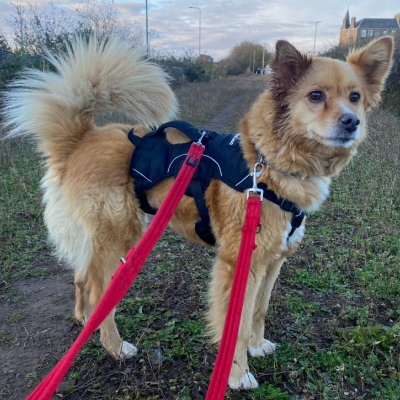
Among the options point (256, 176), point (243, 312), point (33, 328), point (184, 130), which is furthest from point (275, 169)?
point (33, 328)

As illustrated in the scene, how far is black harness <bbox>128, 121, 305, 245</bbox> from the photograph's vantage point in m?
2.48

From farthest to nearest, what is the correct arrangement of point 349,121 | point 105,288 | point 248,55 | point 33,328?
point 248,55
point 33,328
point 105,288
point 349,121

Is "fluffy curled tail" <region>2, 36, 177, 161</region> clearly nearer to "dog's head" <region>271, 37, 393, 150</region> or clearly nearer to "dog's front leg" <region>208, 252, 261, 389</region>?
"dog's head" <region>271, 37, 393, 150</region>

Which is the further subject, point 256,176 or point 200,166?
point 200,166

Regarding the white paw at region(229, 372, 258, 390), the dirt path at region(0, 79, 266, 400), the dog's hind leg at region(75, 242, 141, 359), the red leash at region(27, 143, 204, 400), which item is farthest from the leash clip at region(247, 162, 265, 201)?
the dirt path at region(0, 79, 266, 400)

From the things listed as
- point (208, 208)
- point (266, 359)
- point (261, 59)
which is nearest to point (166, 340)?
Answer: point (266, 359)

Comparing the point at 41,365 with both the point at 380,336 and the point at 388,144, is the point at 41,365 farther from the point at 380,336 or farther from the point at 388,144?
the point at 388,144

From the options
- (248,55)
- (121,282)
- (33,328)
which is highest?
(121,282)

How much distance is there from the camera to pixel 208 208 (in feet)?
8.65

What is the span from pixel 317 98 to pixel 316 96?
0.01m

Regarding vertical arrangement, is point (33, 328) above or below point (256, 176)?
below

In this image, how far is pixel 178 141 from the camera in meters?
2.76

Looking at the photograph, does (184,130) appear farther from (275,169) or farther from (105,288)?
(105,288)

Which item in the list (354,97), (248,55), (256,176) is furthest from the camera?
(248,55)
